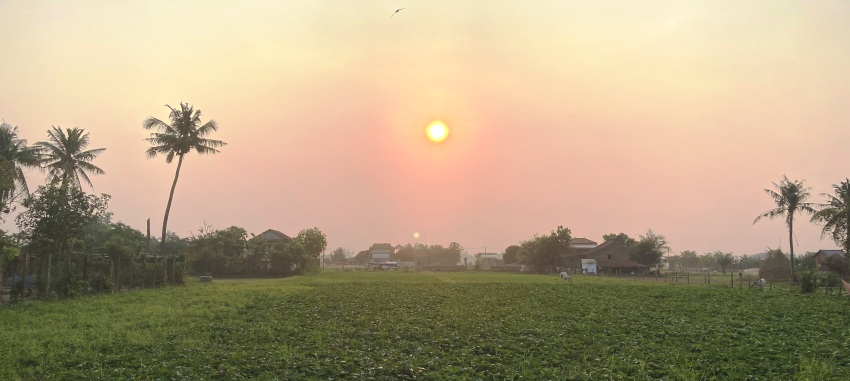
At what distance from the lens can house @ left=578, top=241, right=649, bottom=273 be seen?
276 feet

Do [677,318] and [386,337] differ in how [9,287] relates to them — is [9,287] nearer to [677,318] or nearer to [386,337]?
[386,337]

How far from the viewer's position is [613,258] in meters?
86.6

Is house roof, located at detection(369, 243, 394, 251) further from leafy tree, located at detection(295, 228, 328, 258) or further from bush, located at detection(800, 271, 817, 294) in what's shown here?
bush, located at detection(800, 271, 817, 294)

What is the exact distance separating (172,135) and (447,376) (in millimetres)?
42741

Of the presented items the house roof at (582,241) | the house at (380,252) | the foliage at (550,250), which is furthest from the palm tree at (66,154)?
the house at (380,252)

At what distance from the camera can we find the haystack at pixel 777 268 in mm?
64125

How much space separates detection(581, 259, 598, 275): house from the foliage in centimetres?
410

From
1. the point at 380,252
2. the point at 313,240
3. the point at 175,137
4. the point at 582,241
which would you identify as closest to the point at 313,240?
the point at 313,240

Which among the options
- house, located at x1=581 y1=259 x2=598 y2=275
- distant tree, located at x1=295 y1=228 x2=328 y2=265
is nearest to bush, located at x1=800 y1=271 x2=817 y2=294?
house, located at x1=581 y1=259 x2=598 y2=275

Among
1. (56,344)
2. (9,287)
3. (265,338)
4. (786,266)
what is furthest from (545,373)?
(786,266)

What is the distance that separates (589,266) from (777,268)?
24.9 metres

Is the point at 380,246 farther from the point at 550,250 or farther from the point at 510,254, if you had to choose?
the point at 550,250

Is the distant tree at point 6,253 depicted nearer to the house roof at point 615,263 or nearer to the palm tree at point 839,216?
the palm tree at point 839,216

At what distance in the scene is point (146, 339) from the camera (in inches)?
578
